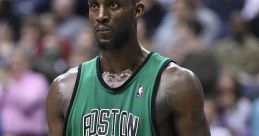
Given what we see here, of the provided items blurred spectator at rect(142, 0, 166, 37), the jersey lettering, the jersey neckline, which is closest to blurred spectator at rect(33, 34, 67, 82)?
blurred spectator at rect(142, 0, 166, 37)

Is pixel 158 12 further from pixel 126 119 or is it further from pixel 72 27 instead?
pixel 126 119

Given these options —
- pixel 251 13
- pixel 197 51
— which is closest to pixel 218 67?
pixel 197 51

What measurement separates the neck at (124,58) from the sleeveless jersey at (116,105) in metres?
0.05

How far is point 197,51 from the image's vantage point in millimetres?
9766

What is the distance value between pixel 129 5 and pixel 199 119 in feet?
2.40

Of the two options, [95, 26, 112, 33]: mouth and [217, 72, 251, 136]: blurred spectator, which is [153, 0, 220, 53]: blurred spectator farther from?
[95, 26, 112, 33]: mouth

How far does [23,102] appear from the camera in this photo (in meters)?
9.42

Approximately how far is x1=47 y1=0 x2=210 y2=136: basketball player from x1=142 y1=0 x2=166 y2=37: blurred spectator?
668 cm

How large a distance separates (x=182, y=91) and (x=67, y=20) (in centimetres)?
744

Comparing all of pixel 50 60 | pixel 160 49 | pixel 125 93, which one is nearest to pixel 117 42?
pixel 125 93

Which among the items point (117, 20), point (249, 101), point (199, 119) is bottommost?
point (249, 101)

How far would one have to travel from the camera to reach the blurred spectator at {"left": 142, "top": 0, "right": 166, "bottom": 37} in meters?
11.4

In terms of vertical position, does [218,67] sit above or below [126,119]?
below

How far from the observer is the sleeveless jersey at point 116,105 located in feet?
14.8
